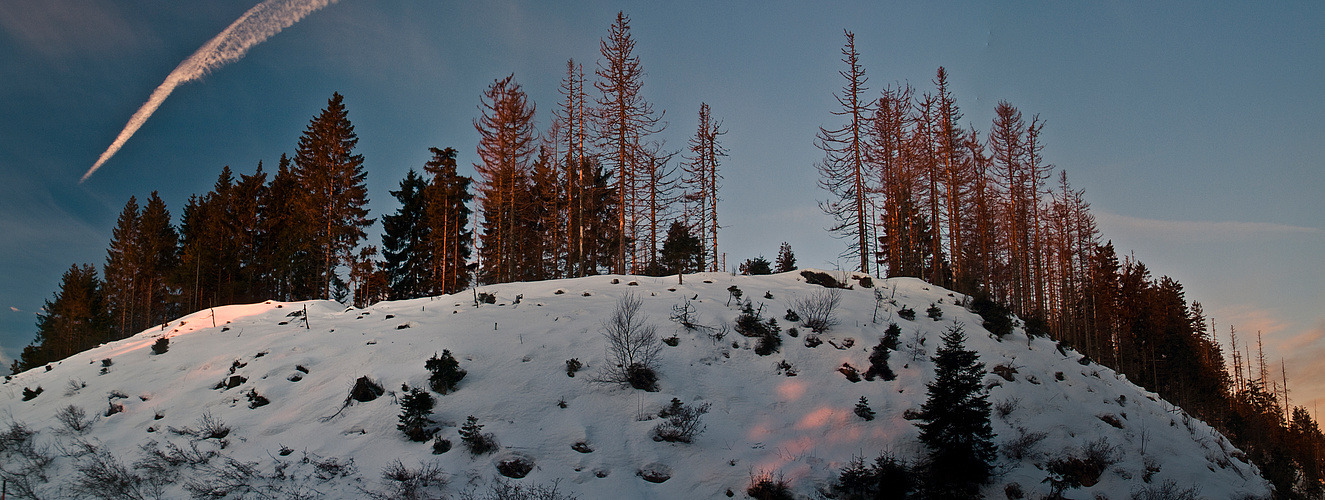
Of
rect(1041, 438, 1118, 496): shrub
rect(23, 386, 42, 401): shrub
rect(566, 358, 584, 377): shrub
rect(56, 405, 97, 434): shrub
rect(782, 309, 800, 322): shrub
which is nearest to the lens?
rect(1041, 438, 1118, 496): shrub

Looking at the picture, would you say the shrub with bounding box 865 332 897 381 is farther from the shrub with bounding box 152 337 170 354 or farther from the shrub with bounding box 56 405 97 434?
the shrub with bounding box 152 337 170 354

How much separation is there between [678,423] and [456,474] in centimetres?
380

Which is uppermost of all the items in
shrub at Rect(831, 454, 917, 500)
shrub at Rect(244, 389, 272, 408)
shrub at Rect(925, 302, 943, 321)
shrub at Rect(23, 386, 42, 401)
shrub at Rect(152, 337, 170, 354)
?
shrub at Rect(925, 302, 943, 321)

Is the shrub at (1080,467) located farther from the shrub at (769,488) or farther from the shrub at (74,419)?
the shrub at (74,419)

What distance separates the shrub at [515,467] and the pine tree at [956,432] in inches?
256

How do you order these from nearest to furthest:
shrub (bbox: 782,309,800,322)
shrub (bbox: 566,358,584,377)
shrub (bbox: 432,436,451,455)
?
1. shrub (bbox: 432,436,451,455)
2. shrub (bbox: 566,358,584,377)
3. shrub (bbox: 782,309,800,322)


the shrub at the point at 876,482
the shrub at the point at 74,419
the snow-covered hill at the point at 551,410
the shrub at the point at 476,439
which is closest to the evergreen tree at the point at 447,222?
the snow-covered hill at the point at 551,410

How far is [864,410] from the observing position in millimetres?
10836

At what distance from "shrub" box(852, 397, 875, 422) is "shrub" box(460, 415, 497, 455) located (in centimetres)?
686

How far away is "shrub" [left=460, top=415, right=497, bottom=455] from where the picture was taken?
29.8ft

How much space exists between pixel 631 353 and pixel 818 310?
227 inches

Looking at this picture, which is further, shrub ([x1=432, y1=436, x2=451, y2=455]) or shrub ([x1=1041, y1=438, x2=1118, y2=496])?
shrub ([x1=1041, y1=438, x2=1118, y2=496])

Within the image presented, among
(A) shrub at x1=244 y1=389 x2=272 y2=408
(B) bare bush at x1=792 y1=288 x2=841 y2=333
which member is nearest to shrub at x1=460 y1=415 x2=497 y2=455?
(A) shrub at x1=244 y1=389 x2=272 y2=408

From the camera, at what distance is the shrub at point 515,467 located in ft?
28.4
